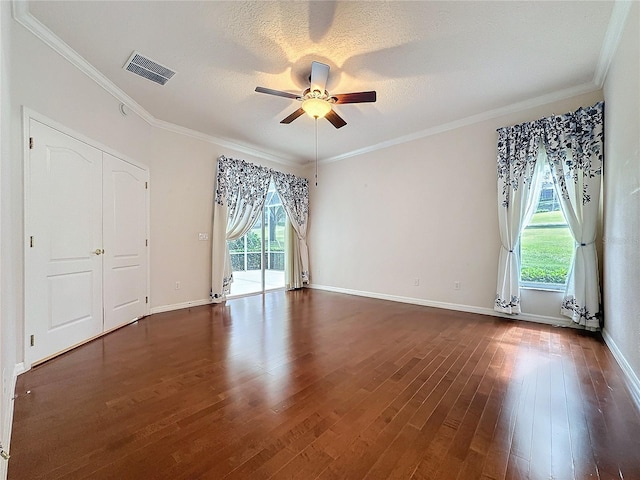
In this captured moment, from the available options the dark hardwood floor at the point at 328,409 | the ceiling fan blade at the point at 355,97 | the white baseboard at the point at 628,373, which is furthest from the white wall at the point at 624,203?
the ceiling fan blade at the point at 355,97

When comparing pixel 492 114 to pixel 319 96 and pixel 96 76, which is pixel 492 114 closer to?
pixel 319 96

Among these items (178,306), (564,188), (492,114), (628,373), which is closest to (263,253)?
(178,306)

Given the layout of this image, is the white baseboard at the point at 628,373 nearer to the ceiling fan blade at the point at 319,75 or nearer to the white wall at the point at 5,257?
the ceiling fan blade at the point at 319,75

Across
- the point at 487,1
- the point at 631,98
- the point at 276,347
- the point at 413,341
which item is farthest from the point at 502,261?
the point at 276,347

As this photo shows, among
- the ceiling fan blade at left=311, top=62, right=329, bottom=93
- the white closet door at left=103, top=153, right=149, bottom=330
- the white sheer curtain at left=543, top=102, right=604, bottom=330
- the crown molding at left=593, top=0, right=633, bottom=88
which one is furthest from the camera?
the white closet door at left=103, top=153, right=149, bottom=330

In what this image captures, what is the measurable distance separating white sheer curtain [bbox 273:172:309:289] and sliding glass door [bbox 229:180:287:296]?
21cm

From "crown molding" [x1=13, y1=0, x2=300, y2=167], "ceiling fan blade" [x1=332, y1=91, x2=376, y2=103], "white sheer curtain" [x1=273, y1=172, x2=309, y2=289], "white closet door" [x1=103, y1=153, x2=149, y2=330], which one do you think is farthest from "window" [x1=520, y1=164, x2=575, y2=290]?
"white closet door" [x1=103, y1=153, x2=149, y2=330]

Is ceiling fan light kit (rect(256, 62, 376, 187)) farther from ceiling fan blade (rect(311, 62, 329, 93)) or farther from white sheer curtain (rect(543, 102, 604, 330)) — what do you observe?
white sheer curtain (rect(543, 102, 604, 330))

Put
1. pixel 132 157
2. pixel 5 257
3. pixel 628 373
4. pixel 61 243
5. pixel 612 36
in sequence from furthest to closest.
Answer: pixel 132 157 → pixel 61 243 → pixel 612 36 → pixel 628 373 → pixel 5 257

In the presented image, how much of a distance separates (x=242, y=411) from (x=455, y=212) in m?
3.98

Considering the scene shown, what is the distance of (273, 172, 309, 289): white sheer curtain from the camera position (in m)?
5.93

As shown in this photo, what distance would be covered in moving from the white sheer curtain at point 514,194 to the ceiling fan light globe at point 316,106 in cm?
259

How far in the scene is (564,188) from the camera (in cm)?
329

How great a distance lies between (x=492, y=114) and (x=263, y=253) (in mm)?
4646
